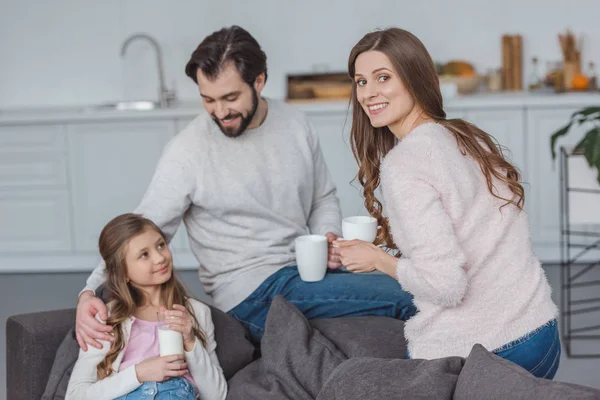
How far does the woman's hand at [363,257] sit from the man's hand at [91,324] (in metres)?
0.60

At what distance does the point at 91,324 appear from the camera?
2162 mm

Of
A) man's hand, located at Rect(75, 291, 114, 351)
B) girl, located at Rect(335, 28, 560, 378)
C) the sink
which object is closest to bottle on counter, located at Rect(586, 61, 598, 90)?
the sink

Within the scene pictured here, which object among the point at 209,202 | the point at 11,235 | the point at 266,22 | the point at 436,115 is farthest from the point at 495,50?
the point at 436,115

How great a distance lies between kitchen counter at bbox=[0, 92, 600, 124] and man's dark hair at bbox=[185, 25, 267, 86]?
2116 mm

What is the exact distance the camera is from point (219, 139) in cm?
262

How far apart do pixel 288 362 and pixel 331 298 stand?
1.09 ft

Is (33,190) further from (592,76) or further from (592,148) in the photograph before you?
(592,76)

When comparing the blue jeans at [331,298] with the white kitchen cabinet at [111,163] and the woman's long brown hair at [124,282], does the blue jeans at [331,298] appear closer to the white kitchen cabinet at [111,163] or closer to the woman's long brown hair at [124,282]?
the woman's long brown hair at [124,282]

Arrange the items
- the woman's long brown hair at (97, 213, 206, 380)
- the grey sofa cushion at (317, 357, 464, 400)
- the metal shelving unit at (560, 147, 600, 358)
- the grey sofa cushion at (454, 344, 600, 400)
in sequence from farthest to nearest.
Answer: the metal shelving unit at (560, 147, 600, 358) → the woman's long brown hair at (97, 213, 206, 380) → the grey sofa cushion at (317, 357, 464, 400) → the grey sofa cushion at (454, 344, 600, 400)

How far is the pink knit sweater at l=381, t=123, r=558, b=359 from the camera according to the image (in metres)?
1.76

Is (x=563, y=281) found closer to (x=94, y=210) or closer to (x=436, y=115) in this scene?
(x=94, y=210)

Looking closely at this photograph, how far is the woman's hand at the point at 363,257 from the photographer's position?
6.34 ft

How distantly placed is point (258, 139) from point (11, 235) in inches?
108

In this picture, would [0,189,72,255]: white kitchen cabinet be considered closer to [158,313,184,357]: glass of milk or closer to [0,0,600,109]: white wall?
[0,0,600,109]: white wall
